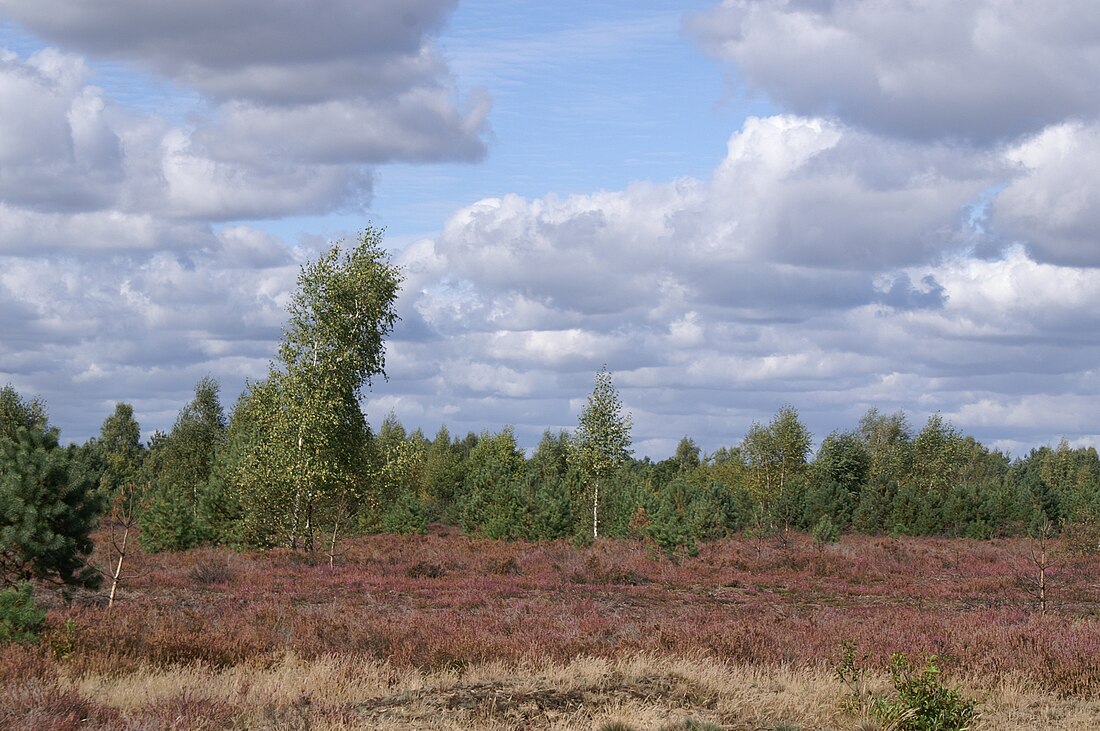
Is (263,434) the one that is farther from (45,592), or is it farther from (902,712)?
(902,712)

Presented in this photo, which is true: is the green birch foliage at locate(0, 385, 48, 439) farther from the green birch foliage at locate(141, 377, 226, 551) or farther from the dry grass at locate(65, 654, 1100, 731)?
the dry grass at locate(65, 654, 1100, 731)

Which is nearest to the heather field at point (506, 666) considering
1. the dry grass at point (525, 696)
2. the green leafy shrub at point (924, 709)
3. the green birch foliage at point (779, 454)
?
the dry grass at point (525, 696)

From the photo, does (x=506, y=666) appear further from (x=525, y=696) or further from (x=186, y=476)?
(x=186, y=476)

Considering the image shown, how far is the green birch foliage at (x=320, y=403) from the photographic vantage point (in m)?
33.5

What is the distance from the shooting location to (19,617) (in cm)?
1092

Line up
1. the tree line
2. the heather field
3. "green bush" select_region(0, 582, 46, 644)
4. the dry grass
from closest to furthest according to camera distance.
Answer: the dry grass < the heather field < "green bush" select_region(0, 582, 46, 644) < the tree line

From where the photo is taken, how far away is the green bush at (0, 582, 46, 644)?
1078 cm

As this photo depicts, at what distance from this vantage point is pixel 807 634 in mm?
14188

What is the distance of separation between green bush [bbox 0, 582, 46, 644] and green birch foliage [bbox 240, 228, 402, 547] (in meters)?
21.8

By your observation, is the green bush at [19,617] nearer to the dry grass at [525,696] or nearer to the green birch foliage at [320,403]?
the dry grass at [525,696]

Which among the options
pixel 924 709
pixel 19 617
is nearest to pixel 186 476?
pixel 19 617

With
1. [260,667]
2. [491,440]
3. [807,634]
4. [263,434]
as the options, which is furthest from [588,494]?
[260,667]

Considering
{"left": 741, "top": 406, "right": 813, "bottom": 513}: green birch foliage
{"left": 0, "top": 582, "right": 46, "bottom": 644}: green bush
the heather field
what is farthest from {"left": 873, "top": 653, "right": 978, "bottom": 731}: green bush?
{"left": 741, "top": 406, "right": 813, "bottom": 513}: green birch foliage

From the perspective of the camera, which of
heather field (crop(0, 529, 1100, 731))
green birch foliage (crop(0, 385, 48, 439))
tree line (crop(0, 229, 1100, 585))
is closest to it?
heather field (crop(0, 529, 1100, 731))
